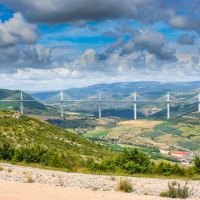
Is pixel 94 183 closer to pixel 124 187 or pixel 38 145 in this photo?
pixel 124 187

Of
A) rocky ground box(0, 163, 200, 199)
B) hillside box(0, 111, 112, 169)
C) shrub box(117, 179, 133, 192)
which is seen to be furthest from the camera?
hillside box(0, 111, 112, 169)

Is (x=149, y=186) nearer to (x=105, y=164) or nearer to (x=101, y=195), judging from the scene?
(x=101, y=195)

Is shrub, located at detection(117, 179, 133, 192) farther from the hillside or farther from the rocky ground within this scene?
the hillside

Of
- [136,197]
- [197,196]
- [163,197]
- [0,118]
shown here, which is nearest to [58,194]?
[136,197]

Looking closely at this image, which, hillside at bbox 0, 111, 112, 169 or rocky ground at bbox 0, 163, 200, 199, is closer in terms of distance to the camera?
rocky ground at bbox 0, 163, 200, 199

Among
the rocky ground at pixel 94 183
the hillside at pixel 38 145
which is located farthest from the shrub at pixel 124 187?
the hillside at pixel 38 145

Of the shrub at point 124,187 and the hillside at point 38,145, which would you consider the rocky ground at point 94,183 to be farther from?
the hillside at point 38,145

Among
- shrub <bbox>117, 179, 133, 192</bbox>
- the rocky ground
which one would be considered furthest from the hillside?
shrub <bbox>117, 179, 133, 192</bbox>

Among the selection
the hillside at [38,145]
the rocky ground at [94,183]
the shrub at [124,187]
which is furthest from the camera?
the hillside at [38,145]
